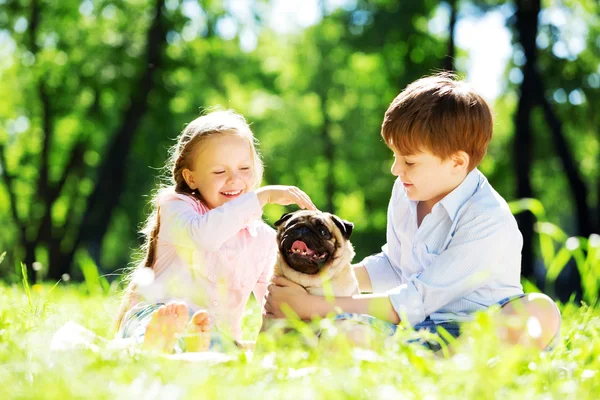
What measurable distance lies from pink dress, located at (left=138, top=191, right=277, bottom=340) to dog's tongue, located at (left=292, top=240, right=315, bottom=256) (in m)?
0.37

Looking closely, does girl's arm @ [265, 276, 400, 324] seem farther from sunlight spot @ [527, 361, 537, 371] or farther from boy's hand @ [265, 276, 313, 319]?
sunlight spot @ [527, 361, 537, 371]

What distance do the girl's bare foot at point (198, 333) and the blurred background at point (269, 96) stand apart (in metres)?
9.77

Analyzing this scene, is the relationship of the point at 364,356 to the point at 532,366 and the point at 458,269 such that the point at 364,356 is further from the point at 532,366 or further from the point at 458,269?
the point at 458,269

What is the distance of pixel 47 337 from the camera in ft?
9.74

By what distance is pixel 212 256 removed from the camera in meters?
4.18

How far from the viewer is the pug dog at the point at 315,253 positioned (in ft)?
12.1

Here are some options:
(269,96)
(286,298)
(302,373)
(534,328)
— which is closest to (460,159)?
(286,298)

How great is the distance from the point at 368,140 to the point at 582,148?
22.7 ft

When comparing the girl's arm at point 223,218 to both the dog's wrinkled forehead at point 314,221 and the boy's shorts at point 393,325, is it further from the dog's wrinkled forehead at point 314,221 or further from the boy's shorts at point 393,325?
the boy's shorts at point 393,325

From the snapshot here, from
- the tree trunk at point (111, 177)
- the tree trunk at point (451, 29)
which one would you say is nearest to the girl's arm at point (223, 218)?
the tree trunk at point (111, 177)

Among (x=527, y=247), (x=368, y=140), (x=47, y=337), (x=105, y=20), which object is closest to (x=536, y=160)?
(x=368, y=140)

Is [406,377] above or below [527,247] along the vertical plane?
above

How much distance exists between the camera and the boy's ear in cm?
396

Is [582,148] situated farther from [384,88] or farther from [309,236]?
[309,236]
